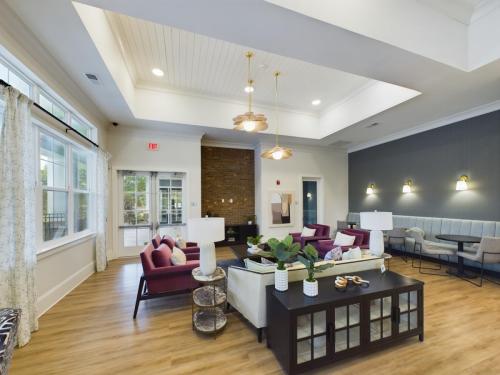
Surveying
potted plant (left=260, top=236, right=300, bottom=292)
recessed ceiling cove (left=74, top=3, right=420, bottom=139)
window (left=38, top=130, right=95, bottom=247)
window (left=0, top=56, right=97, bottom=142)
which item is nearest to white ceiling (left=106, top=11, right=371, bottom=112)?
recessed ceiling cove (left=74, top=3, right=420, bottom=139)

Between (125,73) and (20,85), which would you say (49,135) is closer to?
(20,85)

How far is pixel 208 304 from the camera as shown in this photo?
91.5 inches

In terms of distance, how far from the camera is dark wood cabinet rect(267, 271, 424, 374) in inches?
68.4

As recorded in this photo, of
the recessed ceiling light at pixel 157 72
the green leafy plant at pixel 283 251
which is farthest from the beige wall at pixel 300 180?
the green leafy plant at pixel 283 251

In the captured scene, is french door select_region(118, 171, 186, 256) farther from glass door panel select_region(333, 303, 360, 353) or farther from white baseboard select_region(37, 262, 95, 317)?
glass door panel select_region(333, 303, 360, 353)

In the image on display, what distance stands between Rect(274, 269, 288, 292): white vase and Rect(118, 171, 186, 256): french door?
13.0 feet

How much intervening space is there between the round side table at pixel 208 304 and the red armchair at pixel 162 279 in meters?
0.20

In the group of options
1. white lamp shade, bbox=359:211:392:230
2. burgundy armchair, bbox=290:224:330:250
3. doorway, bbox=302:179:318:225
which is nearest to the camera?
white lamp shade, bbox=359:211:392:230

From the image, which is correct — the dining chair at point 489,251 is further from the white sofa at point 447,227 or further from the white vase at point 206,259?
the white vase at point 206,259

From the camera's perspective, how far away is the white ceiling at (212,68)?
3.20 metres

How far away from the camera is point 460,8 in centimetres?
269

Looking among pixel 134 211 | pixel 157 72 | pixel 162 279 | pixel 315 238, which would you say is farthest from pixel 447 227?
pixel 134 211

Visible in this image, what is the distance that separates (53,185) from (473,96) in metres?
7.08

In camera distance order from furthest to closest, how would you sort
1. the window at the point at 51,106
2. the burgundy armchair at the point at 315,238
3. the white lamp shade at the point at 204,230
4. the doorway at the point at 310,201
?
the doorway at the point at 310,201 < the burgundy armchair at the point at 315,238 < the window at the point at 51,106 < the white lamp shade at the point at 204,230
